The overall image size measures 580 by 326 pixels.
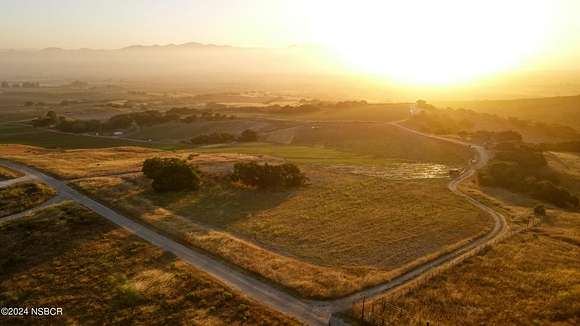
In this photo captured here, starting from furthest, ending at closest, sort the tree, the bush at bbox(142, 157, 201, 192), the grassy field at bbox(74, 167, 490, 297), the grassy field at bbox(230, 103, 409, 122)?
the grassy field at bbox(230, 103, 409, 122) < the tree < the bush at bbox(142, 157, 201, 192) < the grassy field at bbox(74, 167, 490, 297)

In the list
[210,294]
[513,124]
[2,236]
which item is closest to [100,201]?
[2,236]

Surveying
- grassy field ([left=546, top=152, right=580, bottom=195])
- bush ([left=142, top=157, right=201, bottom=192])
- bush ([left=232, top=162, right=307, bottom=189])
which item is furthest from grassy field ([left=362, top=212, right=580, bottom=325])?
grassy field ([left=546, top=152, right=580, bottom=195])

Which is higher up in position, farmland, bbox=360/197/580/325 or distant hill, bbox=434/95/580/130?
distant hill, bbox=434/95/580/130

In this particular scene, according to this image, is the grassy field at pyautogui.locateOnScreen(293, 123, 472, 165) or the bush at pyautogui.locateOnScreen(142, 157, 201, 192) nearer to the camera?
the bush at pyautogui.locateOnScreen(142, 157, 201, 192)

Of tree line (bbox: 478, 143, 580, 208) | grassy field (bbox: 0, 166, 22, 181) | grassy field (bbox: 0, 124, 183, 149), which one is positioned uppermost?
tree line (bbox: 478, 143, 580, 208)

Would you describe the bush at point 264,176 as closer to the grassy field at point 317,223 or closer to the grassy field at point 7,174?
the grassy field at point 317,223

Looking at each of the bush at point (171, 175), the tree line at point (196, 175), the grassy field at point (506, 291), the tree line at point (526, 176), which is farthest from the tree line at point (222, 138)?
the grassy field at point (506, 291)

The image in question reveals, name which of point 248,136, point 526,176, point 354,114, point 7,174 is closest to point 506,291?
point 526,176

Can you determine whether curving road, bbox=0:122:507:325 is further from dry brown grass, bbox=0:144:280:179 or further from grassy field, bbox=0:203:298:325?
dry brown grass, bbox=0:144:280:179
